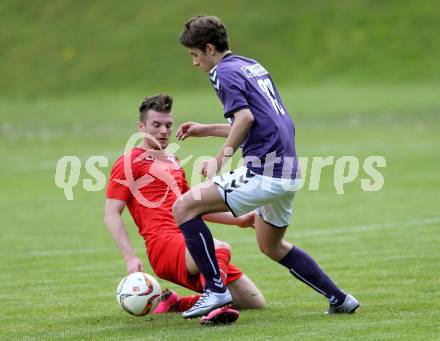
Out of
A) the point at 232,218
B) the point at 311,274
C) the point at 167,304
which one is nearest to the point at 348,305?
the point at 311,274

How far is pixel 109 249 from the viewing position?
13.4 metres

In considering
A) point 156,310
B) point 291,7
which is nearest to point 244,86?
point 156,310

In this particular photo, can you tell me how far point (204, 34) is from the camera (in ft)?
26.4

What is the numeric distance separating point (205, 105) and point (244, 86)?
38.9 m

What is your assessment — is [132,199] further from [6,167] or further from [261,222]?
[6,167]

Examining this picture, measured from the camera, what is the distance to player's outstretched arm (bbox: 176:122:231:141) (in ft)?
27.6

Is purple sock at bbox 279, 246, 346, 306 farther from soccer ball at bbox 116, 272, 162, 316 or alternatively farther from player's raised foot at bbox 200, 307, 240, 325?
soccer ball at bbox 116, 272, 162, 316

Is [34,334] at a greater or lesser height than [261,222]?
lesser

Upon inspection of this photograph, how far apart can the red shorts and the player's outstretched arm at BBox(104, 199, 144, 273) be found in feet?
0.77

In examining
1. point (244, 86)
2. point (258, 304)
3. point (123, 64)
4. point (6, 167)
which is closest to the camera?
point (244, 86)

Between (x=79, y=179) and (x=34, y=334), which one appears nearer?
(x=34, y=334)

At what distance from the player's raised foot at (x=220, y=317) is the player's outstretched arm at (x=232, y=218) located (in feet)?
3.47

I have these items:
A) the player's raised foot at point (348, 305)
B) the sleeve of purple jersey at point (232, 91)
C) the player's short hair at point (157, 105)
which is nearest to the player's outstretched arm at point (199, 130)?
the player's short hair at point (157, 105)

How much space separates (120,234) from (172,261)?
0.49 meters
